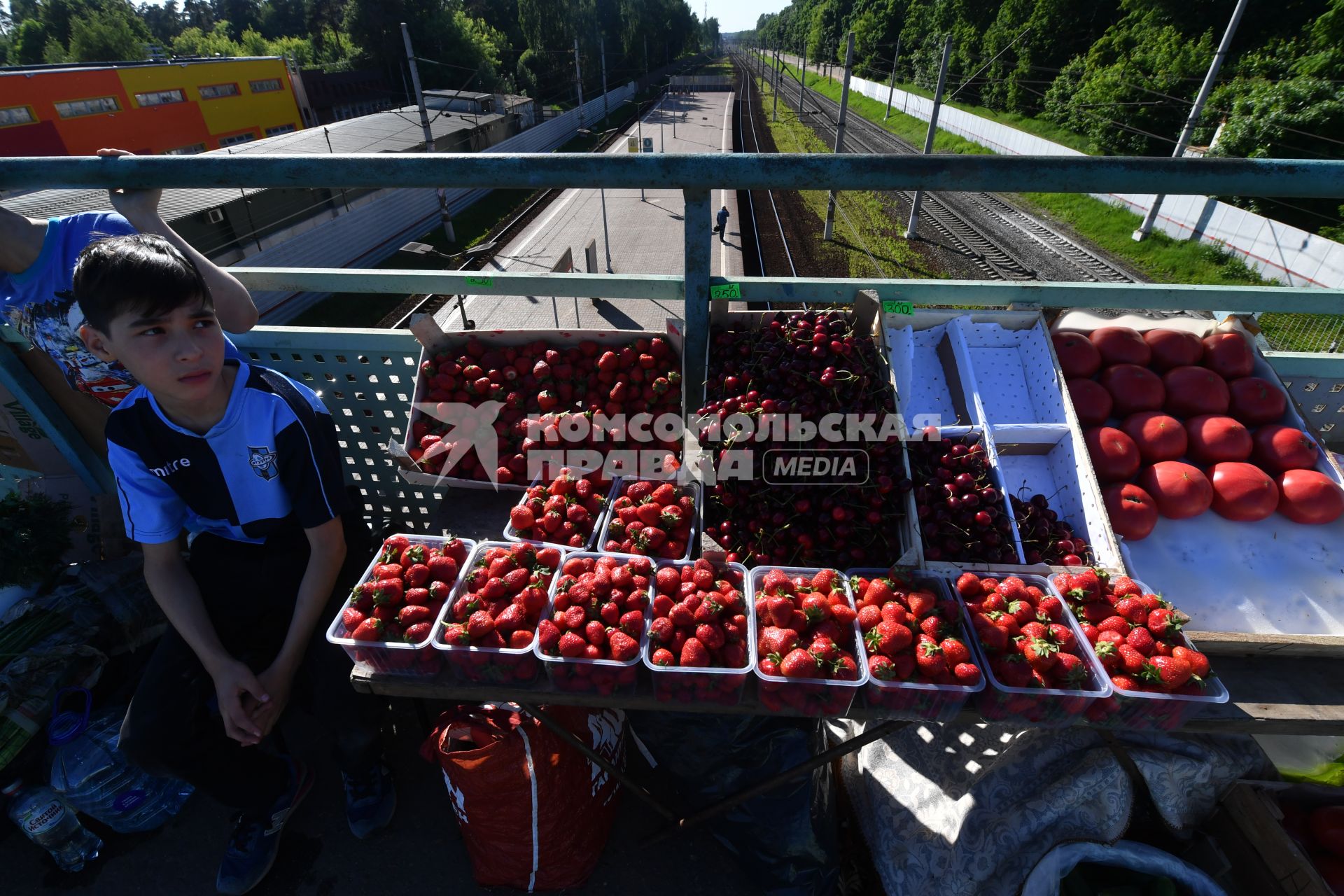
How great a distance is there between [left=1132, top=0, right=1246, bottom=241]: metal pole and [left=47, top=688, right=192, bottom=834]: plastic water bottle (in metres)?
17.0

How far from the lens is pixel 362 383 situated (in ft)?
10.3

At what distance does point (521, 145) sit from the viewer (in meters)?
32.0

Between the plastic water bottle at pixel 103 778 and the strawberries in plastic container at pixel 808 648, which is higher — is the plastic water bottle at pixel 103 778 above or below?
below

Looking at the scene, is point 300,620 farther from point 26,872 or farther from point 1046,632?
point 1046,632

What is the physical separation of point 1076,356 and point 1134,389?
0.30m

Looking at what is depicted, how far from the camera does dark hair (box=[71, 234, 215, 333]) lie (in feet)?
5.77

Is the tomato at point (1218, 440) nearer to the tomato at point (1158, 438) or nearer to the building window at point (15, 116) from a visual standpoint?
the tomato at point (1158, 438)

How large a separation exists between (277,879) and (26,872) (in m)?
1.08

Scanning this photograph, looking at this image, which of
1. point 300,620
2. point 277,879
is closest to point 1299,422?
point 300,620

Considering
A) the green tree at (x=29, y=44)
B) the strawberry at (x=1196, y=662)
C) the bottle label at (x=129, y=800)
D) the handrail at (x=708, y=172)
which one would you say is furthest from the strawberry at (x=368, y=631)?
the green tree at (x=29, y=44)

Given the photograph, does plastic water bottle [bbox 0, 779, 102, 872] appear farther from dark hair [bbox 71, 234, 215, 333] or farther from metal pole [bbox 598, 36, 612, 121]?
metal pole [bbox 598, 36, 612, 121]

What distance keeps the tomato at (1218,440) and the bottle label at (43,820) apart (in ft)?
16.8

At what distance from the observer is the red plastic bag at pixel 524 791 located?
2.22 metres

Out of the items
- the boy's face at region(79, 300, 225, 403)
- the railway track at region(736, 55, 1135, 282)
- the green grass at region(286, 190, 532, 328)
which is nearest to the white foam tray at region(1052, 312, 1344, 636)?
the boy's face at region(79, 300, 225, 403)
